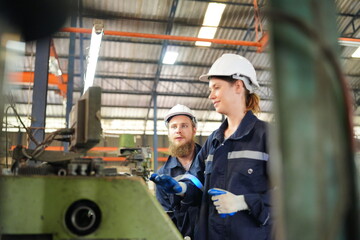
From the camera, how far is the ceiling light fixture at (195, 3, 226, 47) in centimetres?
909

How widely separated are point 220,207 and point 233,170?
247mm

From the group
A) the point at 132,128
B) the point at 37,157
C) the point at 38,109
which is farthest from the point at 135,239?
the point at 132,128

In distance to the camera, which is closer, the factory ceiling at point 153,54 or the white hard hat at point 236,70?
the white hard hat at point 236,70

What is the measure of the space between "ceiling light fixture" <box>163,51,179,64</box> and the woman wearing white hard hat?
27.9 ft

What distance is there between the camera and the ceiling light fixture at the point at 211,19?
358 inches

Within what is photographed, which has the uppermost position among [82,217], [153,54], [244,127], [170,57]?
[153,54]

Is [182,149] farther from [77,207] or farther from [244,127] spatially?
[77,207]

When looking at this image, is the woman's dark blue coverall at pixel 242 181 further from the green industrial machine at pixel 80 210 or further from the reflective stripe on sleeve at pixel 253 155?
the green industrial machine at pixel 80 210

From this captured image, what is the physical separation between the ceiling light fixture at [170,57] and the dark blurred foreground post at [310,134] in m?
10.2

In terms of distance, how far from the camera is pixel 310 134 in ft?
1.81

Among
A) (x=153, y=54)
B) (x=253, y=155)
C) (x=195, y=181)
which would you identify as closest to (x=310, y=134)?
(x=253, y=155)

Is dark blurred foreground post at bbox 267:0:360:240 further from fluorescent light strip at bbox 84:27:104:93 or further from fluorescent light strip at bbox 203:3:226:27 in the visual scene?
fluorescent light strip at bbox 203:3:226:27

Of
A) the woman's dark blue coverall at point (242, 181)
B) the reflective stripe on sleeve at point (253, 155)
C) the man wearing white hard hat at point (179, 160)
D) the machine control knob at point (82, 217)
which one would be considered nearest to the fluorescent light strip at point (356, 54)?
the man wearing white hard hat at point (179, 160)

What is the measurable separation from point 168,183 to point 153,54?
941 cm
